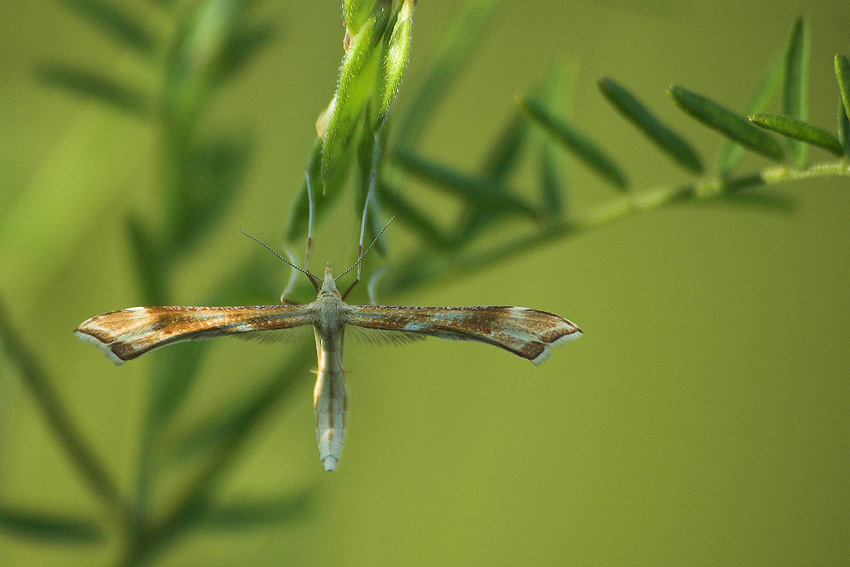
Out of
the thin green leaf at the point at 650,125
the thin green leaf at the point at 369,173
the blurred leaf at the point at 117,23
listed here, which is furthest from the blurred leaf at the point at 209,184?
the thin green leaf at the point at 650,125

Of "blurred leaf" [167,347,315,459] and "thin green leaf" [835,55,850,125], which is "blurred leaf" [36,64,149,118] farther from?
"thin green leaf" [835,55,850,125]

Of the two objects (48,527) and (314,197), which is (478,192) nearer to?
(314,197)

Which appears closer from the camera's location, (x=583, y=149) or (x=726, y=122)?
(x=726, y=122)

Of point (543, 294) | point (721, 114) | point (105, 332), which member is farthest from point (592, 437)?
point (105, 332)

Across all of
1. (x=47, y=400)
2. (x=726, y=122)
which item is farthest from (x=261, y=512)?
(x=726, y=122)

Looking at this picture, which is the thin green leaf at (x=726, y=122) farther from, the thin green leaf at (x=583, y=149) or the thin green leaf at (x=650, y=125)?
the thin green leaf at (x=583, y=149)

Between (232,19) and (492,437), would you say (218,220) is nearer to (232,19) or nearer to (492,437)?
(232,19)
